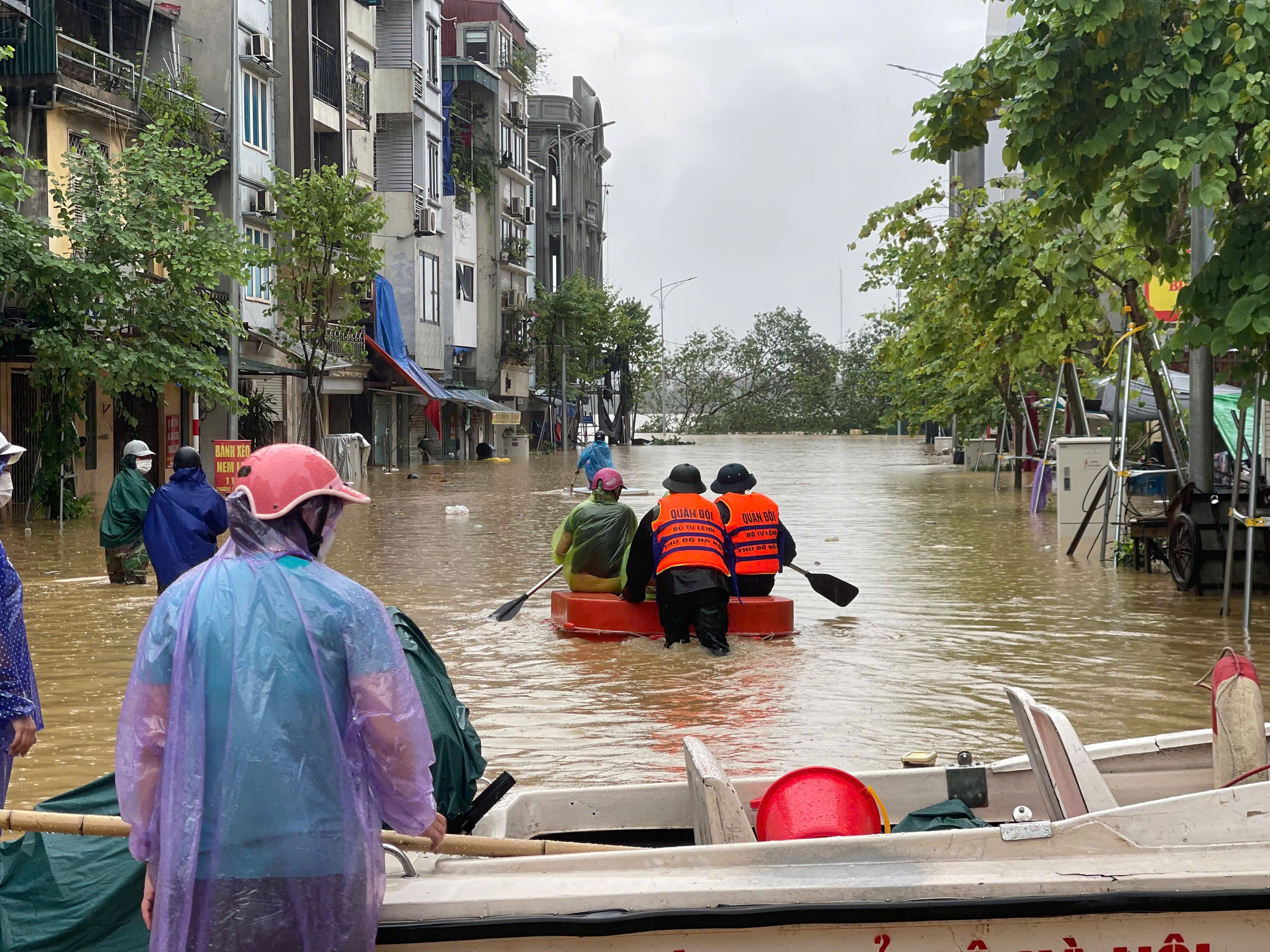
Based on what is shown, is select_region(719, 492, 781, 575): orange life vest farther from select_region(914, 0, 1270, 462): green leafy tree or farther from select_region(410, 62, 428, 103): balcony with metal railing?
select_region(410, 62, 428, 103): balcony with metal railing

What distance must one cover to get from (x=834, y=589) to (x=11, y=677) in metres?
9.92

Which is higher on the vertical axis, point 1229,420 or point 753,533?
point 1229,420

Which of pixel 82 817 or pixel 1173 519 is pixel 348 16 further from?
pixel 82 817

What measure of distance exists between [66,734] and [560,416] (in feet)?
188

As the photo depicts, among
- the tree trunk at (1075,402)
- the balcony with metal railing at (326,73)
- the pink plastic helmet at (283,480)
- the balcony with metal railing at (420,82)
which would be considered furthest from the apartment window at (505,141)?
the pink plastic helmet at (283,480)

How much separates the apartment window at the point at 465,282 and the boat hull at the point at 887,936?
4866 centimetres

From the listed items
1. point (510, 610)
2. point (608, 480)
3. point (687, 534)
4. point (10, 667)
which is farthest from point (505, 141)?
point (10, 667)

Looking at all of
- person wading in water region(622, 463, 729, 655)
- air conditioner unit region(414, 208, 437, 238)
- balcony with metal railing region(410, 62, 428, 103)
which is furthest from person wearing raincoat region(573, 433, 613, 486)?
balcony with metal railing region(410, 62, 428, 103)

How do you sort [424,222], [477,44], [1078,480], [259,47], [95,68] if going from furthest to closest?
[477,44], [424,222], [259,47], [95,68], [1078,480]

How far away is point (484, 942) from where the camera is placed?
385 centimetres

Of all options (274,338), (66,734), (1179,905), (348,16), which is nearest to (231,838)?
(1179,905)

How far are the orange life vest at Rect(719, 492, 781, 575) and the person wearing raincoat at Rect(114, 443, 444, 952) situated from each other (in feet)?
28.1

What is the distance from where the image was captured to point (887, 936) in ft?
12.8

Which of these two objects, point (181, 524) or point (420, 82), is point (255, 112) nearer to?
point (420, 82)
